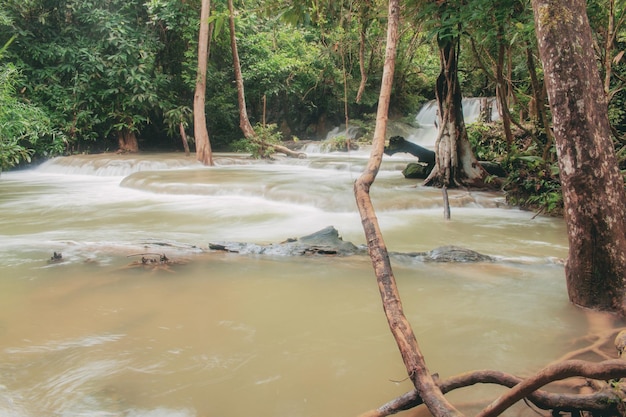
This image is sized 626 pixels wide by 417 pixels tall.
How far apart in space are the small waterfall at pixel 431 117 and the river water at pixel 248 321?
36.8ft

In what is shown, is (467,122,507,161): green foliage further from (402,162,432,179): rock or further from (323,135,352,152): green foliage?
(323,135,352,152): green foliage

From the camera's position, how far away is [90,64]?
15.3m

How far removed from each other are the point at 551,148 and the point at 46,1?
50.1ft

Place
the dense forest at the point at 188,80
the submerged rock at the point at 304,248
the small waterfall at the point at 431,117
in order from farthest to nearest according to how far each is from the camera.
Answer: the small waterfall at the point at 431,117 → the dense forest at the point at 188,80 → the submerged rock at the point at 304,248

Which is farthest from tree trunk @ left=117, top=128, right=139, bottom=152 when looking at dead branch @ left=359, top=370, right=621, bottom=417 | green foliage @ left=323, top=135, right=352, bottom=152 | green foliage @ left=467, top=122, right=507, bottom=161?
dead branch @ left=359, top=370, right=621, bottom=417

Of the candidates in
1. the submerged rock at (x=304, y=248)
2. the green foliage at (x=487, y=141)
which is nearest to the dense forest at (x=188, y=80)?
the green foliage at (x=487, y=141)

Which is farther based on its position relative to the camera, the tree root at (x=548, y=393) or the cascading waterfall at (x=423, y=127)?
the cascading waterfall at (x=423, y=127)

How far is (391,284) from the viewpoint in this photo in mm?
1944

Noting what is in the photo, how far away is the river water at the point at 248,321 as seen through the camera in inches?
84.2

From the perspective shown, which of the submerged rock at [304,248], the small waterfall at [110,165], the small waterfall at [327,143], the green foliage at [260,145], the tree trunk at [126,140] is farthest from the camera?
the small waterfall at [327,143]

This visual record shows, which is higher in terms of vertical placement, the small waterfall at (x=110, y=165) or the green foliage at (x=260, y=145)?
the green foliage at (x=260, y=145)

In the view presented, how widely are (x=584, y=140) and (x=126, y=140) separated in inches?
655

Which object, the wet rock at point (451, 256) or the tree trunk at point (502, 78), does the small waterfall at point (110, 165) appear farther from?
the wet rock at point (451, 256)

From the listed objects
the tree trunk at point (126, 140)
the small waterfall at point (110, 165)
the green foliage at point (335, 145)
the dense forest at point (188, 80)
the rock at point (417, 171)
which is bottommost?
the rock at point (417, 171)
